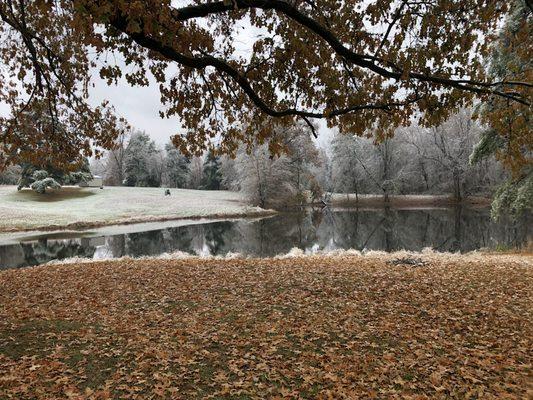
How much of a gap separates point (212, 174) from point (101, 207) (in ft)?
101

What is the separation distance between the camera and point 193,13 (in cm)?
607

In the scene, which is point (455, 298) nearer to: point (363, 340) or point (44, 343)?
point (363, 340)

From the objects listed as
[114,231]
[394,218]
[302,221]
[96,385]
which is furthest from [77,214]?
[96,385]

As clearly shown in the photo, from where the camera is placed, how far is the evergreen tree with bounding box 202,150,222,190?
6883 centimetres

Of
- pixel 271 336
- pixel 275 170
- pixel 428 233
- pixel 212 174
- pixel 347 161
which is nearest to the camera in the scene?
pixel 271 336

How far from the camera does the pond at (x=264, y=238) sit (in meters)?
21.2

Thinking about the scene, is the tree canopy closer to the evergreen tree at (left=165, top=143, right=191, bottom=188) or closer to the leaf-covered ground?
the leaf-covered ground

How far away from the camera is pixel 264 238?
25.6 meters

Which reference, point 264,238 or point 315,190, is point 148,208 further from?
point 315,190

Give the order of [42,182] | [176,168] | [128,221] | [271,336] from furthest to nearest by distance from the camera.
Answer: [176,168] → [42,182] → [128,221] → [271,336]

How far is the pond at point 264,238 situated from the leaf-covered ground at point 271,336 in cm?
1126

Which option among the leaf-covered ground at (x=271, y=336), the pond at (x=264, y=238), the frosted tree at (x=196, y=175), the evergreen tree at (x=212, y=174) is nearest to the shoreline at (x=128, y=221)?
the pond at (x=264, y=238)

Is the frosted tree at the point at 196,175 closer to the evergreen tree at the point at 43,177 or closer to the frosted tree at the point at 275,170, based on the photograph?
the evergreen tree at the point at 43,177

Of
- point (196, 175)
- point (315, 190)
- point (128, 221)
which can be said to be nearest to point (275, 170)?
point (315, 190)
